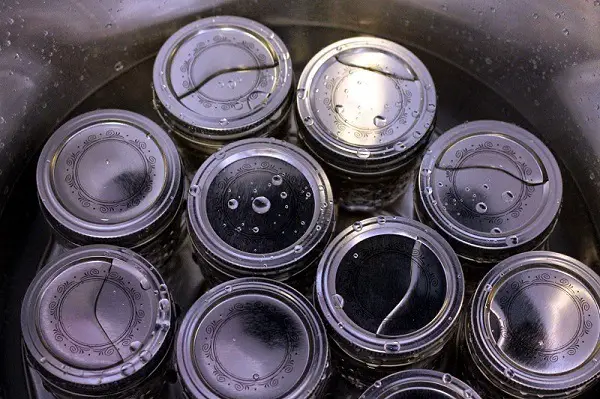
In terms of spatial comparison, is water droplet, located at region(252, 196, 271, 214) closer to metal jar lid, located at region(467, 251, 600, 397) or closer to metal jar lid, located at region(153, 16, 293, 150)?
metal jar lid, located at region(153, 16, 293, 150)

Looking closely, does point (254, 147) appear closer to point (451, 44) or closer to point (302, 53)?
point (302, 53)

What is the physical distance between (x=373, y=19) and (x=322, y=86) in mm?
296

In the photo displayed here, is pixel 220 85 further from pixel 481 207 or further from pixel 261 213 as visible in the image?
pixel 481 207

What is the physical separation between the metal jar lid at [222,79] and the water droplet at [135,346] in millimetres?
365

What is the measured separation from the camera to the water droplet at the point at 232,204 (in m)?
1.20

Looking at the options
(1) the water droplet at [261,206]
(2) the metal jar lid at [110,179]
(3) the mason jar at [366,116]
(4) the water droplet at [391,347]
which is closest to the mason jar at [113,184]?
(2) the metal jar lid at [110,179]

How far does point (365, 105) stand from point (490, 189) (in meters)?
0.25

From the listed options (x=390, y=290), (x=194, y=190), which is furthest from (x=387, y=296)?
(x=194, y=190)

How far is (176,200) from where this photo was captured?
4.08ft

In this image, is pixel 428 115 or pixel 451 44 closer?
pixel 428 115

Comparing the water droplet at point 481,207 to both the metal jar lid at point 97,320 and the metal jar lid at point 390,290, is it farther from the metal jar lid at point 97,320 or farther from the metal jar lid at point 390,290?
the metal jar lid at point 97,320

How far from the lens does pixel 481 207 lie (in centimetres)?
122

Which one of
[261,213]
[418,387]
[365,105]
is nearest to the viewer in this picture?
[418,387]

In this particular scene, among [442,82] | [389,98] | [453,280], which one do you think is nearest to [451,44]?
[442,82]
